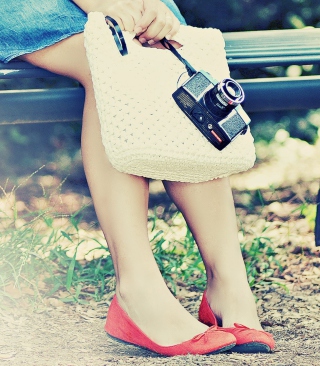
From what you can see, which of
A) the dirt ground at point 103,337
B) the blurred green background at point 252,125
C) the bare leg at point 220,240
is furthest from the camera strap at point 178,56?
the blurred green background at point 252,125

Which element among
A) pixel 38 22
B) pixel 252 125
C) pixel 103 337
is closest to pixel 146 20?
pixel 38 22

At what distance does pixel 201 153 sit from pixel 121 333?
52cm

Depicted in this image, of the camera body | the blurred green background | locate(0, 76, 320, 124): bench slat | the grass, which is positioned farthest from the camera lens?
the blurred green background

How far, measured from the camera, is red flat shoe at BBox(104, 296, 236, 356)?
5.66ft

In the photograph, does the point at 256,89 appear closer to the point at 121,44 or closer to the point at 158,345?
the point at 121,44

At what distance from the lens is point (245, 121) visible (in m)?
1.71

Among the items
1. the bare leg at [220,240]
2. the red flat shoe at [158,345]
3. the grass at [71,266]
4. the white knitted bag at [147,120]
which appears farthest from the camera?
the grass at [71,266]

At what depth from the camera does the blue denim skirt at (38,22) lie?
5.98 feet

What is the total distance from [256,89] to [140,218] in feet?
2.30

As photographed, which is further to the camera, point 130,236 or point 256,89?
point 256,89

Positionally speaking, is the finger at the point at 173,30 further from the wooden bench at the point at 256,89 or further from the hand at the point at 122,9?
the wooden bench at the point at 256,89

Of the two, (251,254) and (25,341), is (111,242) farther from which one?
(251,254)

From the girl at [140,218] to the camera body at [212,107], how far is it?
7.6 inches

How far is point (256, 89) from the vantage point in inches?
→ 88.8
